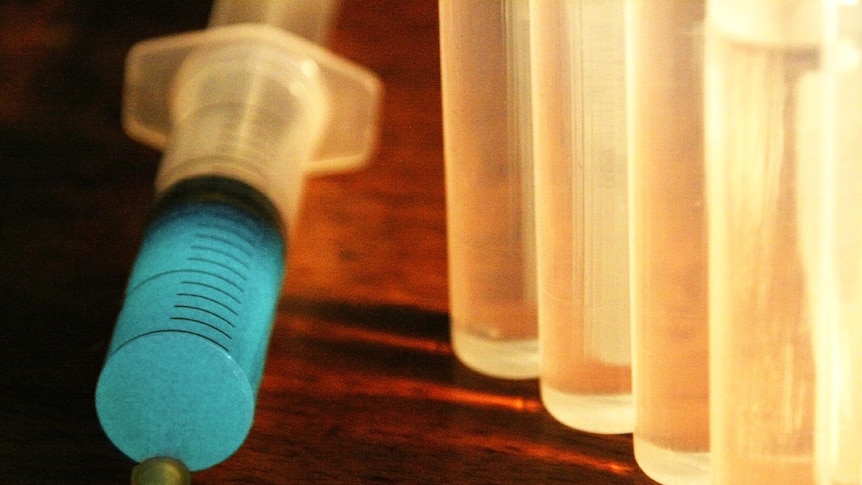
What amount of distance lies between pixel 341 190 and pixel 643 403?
0.32 m

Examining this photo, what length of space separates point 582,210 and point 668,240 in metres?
0.05

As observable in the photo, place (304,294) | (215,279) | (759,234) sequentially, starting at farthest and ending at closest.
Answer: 1. (304,294)
2. (215,279)
3. (759,234)

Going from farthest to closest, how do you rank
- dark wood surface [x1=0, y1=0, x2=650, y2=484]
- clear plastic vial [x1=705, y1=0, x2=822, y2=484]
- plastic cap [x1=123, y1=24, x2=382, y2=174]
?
1. plastic cap [x1=123, y1=24, x2=382, y2=174]
2. dark wood surface [x1=0, y1=0, x2=650, y2=484]
3. clear plastic vial [x1=705, y1=0, x2=822, y2=484]

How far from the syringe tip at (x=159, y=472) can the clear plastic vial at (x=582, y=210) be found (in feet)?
0.55

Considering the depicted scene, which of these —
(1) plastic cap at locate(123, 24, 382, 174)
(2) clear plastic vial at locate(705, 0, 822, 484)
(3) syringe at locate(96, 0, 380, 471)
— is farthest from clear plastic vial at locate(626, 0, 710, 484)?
(1) plastic cap at locate(123, 24, 382, 174)

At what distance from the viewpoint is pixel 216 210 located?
1.77 ft

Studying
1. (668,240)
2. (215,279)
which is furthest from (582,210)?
(215,279)

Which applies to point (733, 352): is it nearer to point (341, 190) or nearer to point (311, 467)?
point (311, 467)

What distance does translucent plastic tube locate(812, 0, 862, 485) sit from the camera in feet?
1.22

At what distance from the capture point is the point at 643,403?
1.51 ft

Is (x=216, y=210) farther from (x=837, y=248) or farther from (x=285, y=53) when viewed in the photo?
(x=837, y=248)

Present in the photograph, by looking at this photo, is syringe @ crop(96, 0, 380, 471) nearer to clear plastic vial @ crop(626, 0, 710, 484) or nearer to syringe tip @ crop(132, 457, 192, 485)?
syringe tip @ crop(132, 457, 192, 485)

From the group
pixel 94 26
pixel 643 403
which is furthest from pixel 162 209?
pixel 94 26

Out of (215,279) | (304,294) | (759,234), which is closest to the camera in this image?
(759,234)
